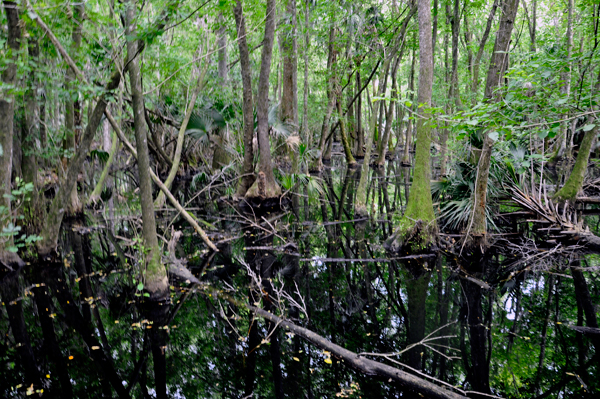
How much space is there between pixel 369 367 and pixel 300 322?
1.38 meters

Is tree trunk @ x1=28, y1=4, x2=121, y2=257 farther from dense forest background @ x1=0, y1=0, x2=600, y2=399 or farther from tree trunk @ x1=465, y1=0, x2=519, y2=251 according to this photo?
tree trunk @ x1=465, y1=0, x2=519, y2=251

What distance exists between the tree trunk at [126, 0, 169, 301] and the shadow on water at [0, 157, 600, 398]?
0.87ft

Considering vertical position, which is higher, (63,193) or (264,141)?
(264,141)

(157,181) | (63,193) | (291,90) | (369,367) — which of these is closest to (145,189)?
(157,181)

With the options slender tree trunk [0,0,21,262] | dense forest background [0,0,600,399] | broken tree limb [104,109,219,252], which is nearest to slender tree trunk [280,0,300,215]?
dense forest background [0,0,600,399]

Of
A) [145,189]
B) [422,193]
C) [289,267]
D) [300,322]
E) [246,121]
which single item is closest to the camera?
[300,322]

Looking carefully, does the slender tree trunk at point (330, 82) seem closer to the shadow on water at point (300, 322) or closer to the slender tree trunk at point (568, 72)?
the slender tree trunk at point (568, 72)

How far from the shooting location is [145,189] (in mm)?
5473

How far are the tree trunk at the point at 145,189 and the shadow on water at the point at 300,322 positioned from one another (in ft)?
0.87

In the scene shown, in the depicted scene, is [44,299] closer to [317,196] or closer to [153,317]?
[153,317]

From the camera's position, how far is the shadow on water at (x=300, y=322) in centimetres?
396

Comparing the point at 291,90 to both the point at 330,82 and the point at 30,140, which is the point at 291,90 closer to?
the point at 330,82

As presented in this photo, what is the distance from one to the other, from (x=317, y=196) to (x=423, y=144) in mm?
6425

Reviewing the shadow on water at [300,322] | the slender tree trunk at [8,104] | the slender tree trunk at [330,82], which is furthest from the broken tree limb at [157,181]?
the slender tree trunk at [330,82]
